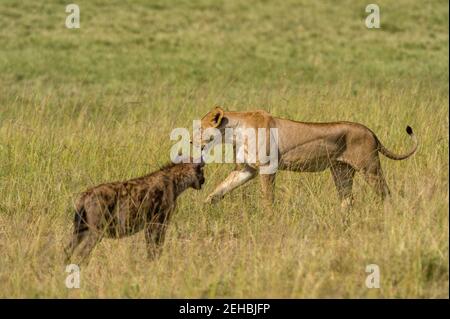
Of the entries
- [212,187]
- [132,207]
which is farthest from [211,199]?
[132,207]

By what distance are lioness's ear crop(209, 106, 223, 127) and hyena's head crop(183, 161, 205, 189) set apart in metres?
0.63

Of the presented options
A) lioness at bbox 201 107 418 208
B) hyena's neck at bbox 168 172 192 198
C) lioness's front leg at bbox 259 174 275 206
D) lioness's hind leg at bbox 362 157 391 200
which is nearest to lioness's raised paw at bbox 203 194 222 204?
lioness at bbox 201 107 418 208

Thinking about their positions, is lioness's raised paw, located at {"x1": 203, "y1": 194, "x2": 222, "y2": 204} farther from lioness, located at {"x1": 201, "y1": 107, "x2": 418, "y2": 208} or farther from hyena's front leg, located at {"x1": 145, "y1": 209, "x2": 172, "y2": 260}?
hyena's front leg, located at {"x1": 145, "y1": 209, "x2": 172, "y2": 260}

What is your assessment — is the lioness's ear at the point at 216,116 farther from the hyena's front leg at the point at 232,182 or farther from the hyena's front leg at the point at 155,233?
the hyena's front leg at the point at 155,233

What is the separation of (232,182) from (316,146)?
0.72 metres

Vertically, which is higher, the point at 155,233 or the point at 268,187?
the point at 268,187

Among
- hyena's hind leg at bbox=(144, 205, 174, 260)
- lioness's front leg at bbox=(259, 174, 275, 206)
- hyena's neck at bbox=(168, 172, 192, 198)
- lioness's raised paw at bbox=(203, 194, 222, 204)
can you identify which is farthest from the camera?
lioness's raised paw at bbox=(203, 194, 222, 204)

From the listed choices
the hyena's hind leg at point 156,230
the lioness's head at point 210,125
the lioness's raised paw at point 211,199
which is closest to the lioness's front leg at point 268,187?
the lioness's raised paw at point 211,199

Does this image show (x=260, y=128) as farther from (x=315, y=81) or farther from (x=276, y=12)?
(x=276, y=12)

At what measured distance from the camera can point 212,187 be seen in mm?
8922

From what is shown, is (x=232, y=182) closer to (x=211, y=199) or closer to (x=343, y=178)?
(x=211, y=199)

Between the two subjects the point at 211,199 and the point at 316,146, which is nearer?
the point at 211,199

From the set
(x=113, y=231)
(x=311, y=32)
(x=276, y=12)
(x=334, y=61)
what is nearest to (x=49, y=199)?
(x=113, y=231)

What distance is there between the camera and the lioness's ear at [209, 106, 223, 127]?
8469mm
